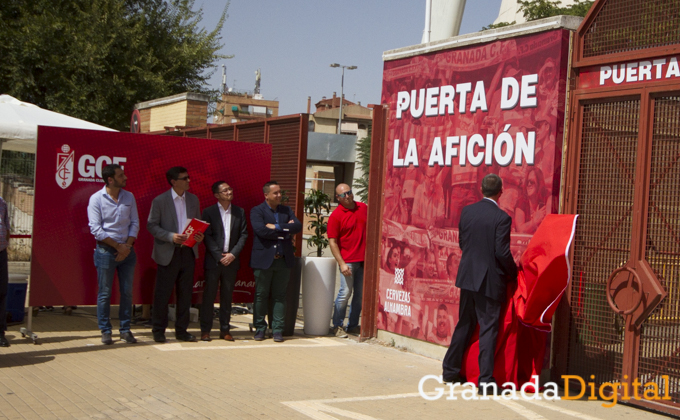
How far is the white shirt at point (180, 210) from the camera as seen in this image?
906 cm

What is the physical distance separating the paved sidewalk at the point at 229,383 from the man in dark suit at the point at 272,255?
0.38 meters

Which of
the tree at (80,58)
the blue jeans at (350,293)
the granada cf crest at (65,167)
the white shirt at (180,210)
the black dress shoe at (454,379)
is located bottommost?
the black dress shoe at (454,379)

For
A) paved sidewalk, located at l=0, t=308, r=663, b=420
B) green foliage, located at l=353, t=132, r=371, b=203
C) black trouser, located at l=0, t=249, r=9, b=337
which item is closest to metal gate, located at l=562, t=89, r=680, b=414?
paved sidewalk, located at l=0, t=308, r=663, b=420

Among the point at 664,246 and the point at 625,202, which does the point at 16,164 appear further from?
the point at 664,246

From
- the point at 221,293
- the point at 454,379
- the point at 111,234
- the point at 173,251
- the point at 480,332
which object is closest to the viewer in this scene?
the point at 480,332

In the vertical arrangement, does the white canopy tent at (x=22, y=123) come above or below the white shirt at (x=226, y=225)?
above

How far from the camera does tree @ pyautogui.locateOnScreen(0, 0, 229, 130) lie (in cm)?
2145

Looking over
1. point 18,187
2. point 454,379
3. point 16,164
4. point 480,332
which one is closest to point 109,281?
point 454,379

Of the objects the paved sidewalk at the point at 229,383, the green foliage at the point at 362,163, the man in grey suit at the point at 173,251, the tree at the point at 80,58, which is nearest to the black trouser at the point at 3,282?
the paved sidewalk at the point at 229,383

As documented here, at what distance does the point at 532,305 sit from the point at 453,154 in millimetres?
2218

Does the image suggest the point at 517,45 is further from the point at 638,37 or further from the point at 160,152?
the point at 160,152

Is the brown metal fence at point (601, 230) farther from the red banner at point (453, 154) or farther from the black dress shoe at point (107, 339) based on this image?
the black dress shoe at point (107, 339)

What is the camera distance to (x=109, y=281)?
8.67 meters

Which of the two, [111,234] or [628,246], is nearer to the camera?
[628,246]
